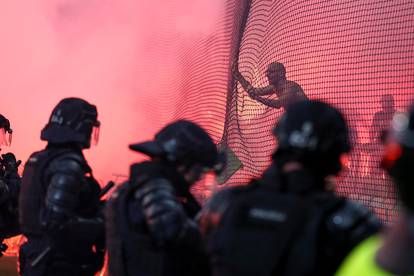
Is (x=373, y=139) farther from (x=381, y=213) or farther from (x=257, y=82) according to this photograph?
(x=257, y=82)

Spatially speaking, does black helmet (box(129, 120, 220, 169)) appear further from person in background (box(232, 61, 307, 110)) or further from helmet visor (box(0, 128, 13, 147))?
helmet visor (box(0, 128, 13, 147))

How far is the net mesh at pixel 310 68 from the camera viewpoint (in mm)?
6816

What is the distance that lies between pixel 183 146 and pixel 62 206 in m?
1.16

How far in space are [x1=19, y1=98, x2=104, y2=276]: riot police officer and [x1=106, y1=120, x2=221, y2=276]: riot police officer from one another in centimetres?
89

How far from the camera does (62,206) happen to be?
4242 mm

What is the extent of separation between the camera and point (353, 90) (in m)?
7.09

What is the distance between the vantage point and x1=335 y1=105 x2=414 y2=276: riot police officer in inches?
45.6

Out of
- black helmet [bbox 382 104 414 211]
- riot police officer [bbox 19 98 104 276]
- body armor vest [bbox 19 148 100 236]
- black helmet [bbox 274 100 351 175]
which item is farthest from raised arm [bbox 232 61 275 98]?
black helmet [bbox 382 104 414 211]

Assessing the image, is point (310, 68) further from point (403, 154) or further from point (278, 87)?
point (403, 154)

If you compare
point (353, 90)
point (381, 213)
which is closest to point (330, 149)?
point (381, 213)

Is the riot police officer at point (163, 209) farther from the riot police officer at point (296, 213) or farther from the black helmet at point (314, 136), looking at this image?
the black helmet at point (314, 136)

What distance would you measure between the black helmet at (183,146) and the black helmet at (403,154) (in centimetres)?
212

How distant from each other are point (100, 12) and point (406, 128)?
11.8 m

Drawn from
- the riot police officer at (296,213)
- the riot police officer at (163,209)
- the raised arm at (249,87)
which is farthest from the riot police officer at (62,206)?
the raised arm at (249,87)
